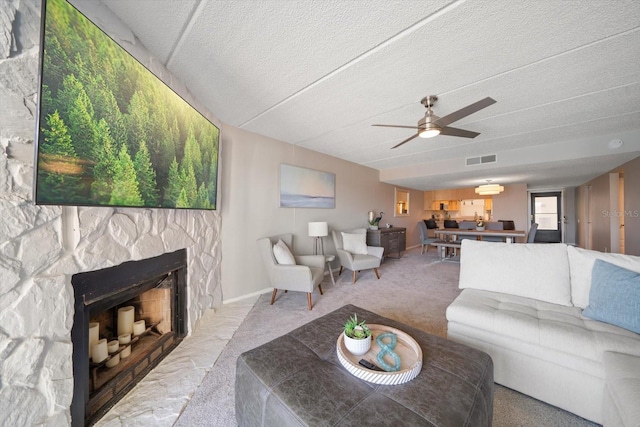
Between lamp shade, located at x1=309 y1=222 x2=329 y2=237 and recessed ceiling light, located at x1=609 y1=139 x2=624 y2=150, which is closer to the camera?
recessed ceiling light, located at x1=609 y1=139 x2=624 y2=150

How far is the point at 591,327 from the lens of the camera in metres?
1.35

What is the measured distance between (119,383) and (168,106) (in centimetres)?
202

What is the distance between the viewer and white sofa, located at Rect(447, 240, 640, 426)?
1117 mm

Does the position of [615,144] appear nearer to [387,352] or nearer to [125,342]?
[387,352]

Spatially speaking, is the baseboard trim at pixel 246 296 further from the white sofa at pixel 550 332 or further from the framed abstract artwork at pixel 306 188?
the white sofa at pixel 550 332

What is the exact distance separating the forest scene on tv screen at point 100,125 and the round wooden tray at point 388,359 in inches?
63.3

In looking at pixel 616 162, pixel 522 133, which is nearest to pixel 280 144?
pixel 522 133

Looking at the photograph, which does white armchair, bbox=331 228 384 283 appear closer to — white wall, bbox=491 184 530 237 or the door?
white wall, bbox=491 184 530 237

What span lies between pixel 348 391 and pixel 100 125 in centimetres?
186

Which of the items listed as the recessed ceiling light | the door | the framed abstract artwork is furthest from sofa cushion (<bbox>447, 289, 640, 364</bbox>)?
the door

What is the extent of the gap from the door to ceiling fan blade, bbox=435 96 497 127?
852 cm

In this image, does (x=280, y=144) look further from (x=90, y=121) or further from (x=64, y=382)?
(x=64, y=382)

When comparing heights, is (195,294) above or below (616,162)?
below

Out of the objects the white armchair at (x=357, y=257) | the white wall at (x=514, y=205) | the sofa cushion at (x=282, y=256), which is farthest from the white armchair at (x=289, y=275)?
the white wall at (x=514, y=205)
